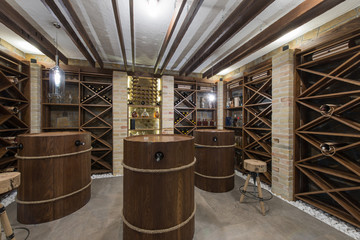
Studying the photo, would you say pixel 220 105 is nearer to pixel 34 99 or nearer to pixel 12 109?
pixel 34 99

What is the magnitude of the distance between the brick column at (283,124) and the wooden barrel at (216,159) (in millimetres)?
763

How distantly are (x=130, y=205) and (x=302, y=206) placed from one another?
2.57m

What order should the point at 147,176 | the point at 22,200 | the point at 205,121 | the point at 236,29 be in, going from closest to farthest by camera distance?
the point at 147,176 < the point at 22,200 < the point at 236,29 < the point at 205,121

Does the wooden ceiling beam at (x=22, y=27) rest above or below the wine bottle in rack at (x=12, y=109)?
above

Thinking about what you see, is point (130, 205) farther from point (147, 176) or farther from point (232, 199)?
point (232, 199)

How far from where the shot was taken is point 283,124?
98.4 inches

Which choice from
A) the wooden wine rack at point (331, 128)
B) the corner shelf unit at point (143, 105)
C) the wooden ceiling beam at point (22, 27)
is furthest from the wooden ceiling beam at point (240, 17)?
the wooden ceiling beam at point (22, 27)

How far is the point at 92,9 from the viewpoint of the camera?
1973mm

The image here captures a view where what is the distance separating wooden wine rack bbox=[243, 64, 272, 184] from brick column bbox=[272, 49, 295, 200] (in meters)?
0.30

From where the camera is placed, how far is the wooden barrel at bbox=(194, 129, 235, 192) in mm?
2658

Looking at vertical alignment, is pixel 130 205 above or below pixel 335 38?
below

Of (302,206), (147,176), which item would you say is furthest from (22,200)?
(302,206)

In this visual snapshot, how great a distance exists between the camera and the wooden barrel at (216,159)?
2.66 m

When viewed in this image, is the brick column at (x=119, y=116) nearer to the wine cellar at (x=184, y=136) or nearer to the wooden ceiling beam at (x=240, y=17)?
the wine cellar at (x=184, y=136)
